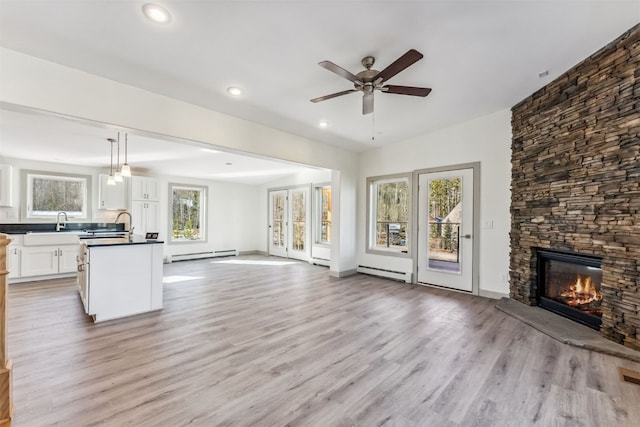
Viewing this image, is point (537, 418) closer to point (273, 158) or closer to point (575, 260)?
point (575, 260)

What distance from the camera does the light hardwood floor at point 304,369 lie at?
1.89 meters

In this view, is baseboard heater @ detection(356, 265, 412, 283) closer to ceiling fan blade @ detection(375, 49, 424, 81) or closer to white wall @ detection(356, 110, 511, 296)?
white wall @ detection(356, 110, 511, 296)

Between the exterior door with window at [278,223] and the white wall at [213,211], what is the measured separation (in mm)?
651

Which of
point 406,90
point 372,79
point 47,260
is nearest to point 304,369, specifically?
point 372,79

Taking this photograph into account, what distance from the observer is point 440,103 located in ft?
13.1

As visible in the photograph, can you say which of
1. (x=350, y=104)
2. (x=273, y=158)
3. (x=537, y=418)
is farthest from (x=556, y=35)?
(x=273, y=158)

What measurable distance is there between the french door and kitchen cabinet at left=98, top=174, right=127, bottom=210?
13.0 ft

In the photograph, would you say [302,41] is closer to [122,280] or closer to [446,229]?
[122,280]

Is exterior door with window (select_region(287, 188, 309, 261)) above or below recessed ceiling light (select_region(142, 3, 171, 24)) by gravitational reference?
below

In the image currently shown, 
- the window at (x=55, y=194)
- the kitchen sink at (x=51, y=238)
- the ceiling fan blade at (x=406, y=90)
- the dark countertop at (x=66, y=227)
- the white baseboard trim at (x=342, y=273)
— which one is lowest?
the white baseboard trim at (x=342, y=273)

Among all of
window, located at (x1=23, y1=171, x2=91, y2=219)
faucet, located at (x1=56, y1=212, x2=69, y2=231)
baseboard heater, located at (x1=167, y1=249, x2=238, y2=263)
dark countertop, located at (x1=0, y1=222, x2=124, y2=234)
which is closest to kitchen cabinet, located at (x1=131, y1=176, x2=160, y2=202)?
dark countertop, located at (x1=0, y1=222, x2=124, y2=234)

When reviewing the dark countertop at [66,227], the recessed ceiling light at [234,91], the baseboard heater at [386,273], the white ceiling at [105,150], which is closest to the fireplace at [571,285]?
the baseboard heater at [386,273]

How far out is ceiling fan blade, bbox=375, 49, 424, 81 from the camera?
228cm

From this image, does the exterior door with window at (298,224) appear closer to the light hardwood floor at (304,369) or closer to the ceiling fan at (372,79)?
the light hardwood floor at (304,369)
